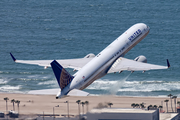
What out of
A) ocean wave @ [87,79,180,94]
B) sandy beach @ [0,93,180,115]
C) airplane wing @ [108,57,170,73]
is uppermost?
ocean wave @ [87,79,180,94]

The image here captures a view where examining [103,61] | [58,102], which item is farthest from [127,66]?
[58,102]

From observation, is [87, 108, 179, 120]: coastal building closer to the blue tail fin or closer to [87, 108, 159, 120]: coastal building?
[87, 108, 159, 120]: coastal building

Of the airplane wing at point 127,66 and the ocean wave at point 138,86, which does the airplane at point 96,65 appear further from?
the ocean wave at point 138,86

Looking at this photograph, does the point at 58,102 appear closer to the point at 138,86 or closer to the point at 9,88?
the point at 9,88

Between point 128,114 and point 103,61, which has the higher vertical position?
point 103,61

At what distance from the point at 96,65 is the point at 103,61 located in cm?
293

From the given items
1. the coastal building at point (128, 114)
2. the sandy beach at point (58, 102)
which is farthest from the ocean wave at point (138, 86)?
the coastal building at point (128, 114)

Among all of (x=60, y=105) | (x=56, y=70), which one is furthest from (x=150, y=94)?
(x=56, y=70)

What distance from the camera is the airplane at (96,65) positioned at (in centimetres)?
11831

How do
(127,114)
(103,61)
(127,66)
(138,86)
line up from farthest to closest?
(138,86), (127,114), (127,66), (103,61)

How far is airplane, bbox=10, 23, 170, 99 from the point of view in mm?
118312

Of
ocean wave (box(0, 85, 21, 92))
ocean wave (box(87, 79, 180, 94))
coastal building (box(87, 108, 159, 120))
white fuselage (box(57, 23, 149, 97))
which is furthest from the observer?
ocean wave (box(0, 85, 21, 92))

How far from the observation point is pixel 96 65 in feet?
414

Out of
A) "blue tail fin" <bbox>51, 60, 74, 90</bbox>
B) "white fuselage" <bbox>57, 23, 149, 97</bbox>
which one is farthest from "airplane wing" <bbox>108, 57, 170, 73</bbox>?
"blue tail fin" <bbox>51, 60, 74, 90</bbox>
